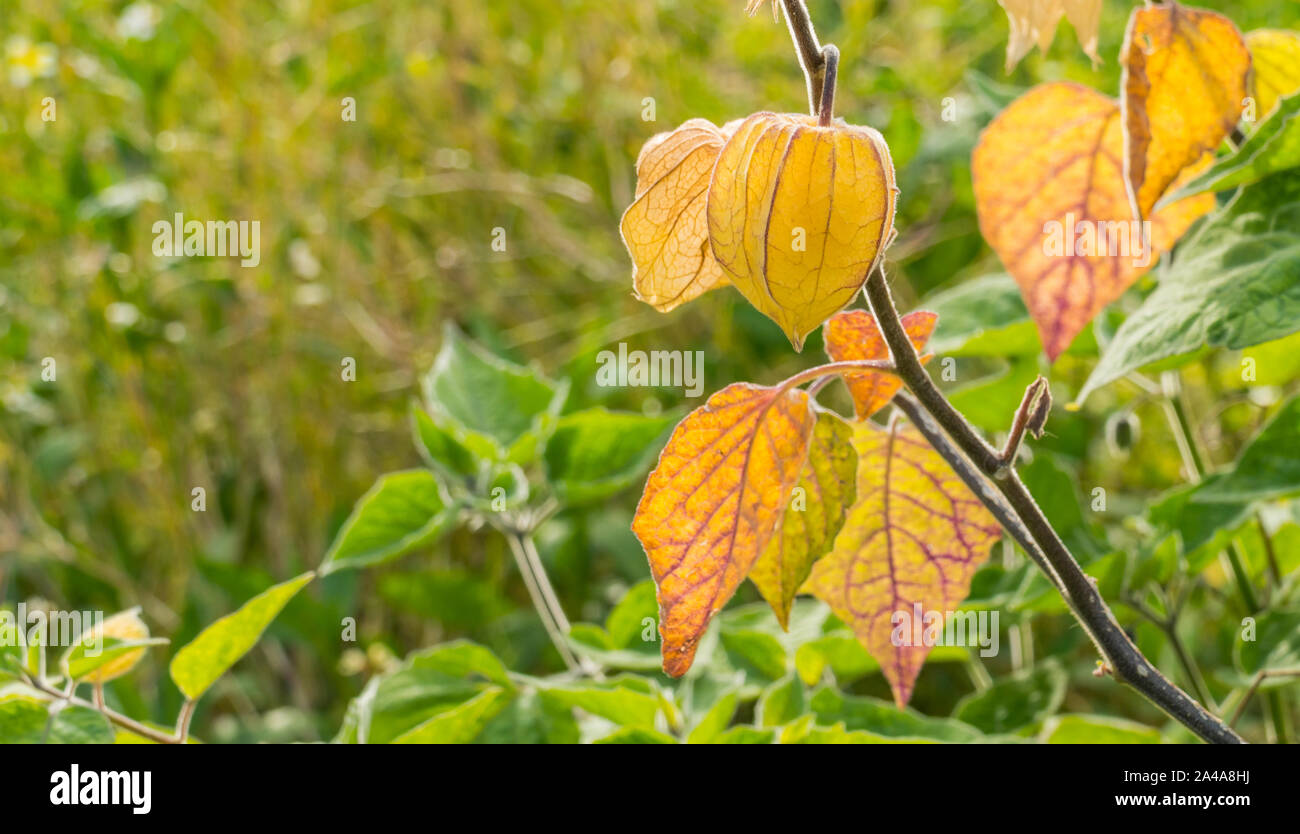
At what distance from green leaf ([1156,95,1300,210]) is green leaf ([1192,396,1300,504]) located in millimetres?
104

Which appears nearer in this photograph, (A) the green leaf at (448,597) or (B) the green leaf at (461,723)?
(B) the green leaf at (461,723)

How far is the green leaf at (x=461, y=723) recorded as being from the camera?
0.37 metres

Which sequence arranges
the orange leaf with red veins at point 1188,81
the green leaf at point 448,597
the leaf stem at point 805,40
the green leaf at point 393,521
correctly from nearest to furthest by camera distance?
the leaf stem at point 805,40 → the orange leaf with red veins at point 1188,81 → the green leaf at point 393,521 → the green leaf at point 448,597

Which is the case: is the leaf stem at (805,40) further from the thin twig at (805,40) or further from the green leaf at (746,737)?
the green leaf at (746,737)

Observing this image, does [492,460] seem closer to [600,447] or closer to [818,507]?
[600,447]

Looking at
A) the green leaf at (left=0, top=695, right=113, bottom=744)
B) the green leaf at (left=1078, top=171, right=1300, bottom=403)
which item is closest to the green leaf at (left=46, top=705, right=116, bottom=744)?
the green leaf at (left=0, top=695, right=113, bottom=744)

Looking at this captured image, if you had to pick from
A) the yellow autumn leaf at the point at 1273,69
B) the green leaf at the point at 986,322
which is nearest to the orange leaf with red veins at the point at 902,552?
the green leaf at the point at 986,322

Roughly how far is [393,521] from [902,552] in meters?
0.23

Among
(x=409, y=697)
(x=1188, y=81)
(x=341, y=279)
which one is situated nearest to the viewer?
(x=1188, y=81)

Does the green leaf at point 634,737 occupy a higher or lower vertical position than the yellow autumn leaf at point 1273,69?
lower

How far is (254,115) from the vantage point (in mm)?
1002

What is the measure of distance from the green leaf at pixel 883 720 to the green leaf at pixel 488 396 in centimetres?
18

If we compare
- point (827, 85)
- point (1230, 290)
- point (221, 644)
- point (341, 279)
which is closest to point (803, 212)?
point (827, 85)

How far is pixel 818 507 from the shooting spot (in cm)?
28
